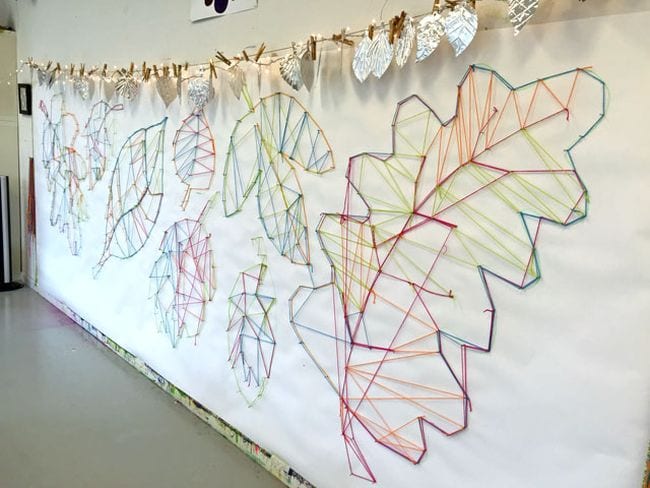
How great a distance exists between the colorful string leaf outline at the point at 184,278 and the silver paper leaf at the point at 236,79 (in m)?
0.41

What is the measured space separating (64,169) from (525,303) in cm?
279

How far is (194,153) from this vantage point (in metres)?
2.03

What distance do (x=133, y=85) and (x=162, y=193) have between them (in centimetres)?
51

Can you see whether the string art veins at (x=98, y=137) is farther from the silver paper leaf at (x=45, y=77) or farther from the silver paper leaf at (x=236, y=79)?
the silver paper leaf at (x=236, y=79)

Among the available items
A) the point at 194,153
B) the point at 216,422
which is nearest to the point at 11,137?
the point at 194,153

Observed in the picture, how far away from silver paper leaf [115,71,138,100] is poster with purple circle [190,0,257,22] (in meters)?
0.48

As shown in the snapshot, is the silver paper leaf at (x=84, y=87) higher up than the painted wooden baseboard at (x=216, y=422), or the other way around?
the silver paper leaf at (x=84, y=87)

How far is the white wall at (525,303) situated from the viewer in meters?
0.98

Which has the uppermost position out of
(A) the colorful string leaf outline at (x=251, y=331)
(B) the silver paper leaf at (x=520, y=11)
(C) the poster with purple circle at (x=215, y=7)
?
(C) the poster with purple circle at (x=215, y=7)

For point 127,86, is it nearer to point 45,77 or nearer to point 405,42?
point 45,77

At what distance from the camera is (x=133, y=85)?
230cm

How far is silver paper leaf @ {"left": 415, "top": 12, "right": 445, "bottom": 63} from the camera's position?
1.18 metres

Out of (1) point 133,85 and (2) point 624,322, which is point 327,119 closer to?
(2) point 624,322

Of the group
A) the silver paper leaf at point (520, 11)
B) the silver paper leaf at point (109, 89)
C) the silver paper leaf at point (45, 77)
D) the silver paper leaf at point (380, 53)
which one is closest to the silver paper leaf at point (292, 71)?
the silver paper leaf at point (380, 53)
